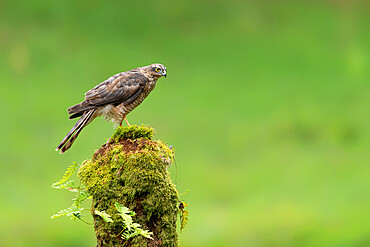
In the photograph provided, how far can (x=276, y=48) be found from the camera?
68.2 ft

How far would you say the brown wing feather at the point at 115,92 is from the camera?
21.3 ft

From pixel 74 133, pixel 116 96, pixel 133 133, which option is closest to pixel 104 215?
pixel 133 133

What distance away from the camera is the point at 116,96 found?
675 centimetres

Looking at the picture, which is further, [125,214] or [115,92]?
[115,92]

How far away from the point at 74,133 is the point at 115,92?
2.39 ft

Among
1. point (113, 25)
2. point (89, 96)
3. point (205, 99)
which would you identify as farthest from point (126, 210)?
point (113, 25)

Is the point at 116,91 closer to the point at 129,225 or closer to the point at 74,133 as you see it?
the point at 74,133

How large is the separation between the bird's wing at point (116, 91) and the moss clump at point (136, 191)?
1.13m

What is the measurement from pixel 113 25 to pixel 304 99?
6.63 metres

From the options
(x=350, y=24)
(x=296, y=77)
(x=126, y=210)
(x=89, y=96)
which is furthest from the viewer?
(x=350, y=24)

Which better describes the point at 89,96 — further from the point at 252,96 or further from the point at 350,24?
the point at 350,24

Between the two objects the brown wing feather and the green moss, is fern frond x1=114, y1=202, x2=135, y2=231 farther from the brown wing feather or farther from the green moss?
the brown wing feather

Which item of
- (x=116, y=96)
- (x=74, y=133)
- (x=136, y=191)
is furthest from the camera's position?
(x=116, y=96)

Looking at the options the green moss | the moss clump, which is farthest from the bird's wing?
the moss clump
